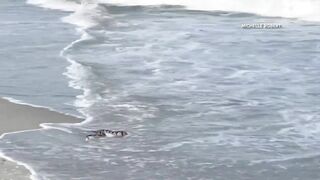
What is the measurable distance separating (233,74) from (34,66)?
10.8ft

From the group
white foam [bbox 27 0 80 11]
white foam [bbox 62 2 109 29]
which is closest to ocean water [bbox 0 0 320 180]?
white foam [bbox 62 2 109 29]

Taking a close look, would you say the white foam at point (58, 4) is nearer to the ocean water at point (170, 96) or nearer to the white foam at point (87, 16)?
the white foam at point (87, 16)

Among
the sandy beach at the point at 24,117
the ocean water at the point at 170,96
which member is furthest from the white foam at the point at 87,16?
the sandy beach at the point at 24,117

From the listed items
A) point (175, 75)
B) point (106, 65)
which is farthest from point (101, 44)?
point (175, 75)

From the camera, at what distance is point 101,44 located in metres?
15.0

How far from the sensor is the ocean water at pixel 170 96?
7156 millimetres

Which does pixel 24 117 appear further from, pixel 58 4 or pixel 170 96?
pixel 58 4

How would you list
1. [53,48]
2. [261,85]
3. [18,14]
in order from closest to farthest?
[261,85], [53,48], [18,14]

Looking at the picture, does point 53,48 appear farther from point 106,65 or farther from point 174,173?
point 174,173

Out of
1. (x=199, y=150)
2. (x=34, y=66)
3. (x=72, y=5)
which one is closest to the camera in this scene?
(x=199, y=150)

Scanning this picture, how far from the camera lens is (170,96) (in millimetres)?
10117

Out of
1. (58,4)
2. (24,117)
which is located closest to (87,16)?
(58,4)

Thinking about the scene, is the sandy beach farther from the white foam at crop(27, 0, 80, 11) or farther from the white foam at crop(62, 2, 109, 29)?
the white foam at crop(27, 0, 80, 11)

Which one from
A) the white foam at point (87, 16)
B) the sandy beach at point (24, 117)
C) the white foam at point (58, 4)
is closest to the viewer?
the sandy beach at point (24, 117)
